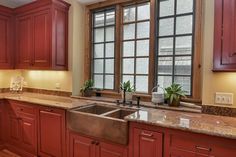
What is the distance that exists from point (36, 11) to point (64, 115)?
195 centimetres

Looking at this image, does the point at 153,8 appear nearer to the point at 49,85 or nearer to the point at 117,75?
the point at 117,75

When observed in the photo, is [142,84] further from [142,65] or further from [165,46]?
[165,46]

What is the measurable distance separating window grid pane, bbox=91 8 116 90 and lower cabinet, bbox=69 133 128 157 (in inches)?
43.0

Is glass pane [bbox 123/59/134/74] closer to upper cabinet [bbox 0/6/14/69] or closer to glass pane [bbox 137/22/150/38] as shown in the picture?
glass pane [bbox 137/22/150/38]

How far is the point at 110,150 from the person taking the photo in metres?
2.01

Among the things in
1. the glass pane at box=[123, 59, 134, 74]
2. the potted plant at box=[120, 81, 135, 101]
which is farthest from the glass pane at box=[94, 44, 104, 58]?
the potted plant at box=[120, 81, 135, 101]

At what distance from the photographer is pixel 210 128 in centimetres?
153

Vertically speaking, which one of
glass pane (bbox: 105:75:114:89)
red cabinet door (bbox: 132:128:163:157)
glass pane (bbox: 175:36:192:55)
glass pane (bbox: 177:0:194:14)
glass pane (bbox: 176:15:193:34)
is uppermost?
glass pane (bbox: 177:0:194:14)

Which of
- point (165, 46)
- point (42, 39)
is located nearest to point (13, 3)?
point (42, 39)

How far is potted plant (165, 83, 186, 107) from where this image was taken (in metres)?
2.28

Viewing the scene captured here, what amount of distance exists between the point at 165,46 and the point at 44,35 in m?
2.01

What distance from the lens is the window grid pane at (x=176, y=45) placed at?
2.39m

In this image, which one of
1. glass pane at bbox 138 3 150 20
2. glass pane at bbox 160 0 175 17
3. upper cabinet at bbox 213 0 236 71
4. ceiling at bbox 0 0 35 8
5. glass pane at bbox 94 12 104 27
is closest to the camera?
upper cabinet at bbox 213 0 236 71

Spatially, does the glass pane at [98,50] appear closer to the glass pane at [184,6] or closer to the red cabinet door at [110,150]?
the glass pane at [184,6]
